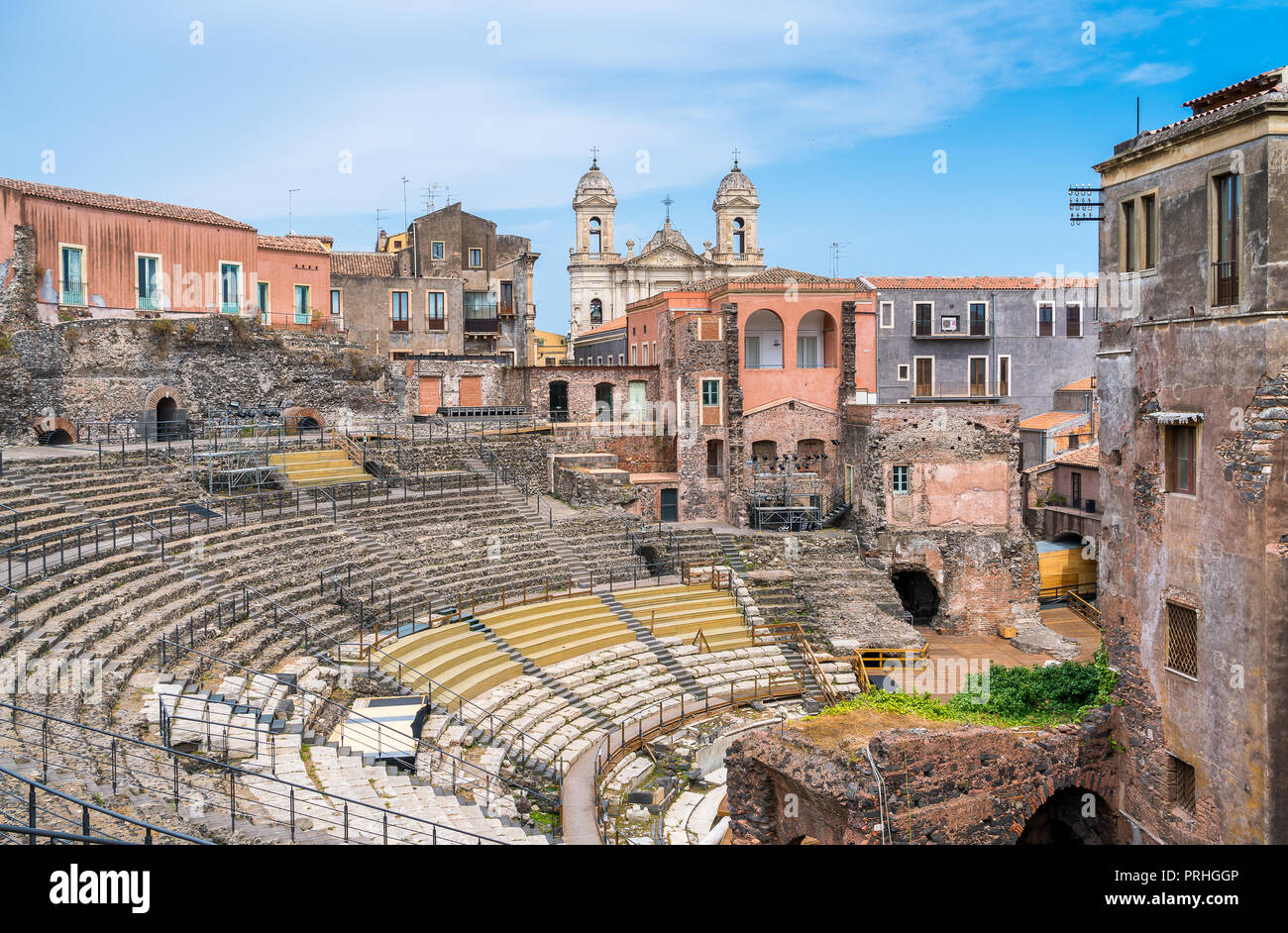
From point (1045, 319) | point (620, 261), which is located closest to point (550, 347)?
point (620, 261)

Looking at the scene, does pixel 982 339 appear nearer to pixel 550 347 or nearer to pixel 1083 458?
pixel 1083 458

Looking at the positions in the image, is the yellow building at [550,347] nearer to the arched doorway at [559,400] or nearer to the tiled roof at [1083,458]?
the arched doorway at [559,400]

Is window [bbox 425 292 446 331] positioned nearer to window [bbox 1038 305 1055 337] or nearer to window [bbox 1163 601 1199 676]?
window [bbox 1038 305 1055 337]

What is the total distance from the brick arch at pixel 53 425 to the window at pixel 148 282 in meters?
5.63

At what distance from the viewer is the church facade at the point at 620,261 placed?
6172cm

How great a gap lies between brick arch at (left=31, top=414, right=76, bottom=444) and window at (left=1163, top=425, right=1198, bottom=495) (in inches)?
1018

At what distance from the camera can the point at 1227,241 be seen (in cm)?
1376

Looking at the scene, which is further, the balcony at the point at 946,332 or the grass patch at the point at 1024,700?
the balcony at the point at 946,332

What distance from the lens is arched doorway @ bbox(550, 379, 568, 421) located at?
3981cm

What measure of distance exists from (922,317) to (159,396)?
26940 mm

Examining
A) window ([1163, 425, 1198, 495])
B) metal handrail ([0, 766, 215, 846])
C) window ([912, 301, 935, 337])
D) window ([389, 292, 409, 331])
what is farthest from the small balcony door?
metal handrail ([0, 766, 215, 846])

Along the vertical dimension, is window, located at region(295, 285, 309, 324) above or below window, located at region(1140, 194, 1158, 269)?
above

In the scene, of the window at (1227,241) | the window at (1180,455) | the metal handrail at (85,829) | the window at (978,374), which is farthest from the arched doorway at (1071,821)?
the window at (978,374)
